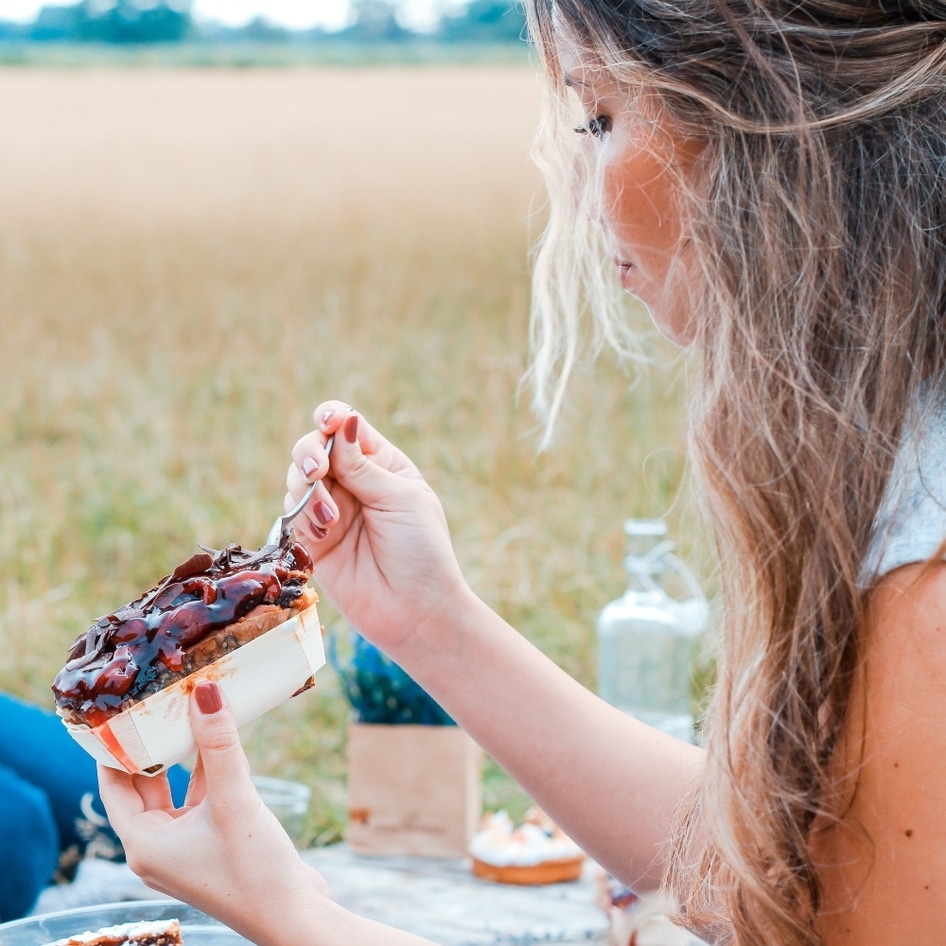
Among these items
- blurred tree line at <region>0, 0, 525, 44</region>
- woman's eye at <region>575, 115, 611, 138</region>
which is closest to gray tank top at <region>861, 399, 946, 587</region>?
woman's eye at <region>575, 115, 611, 138</region>

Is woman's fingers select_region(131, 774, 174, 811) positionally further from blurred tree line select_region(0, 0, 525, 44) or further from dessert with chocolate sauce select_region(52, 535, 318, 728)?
blurred tree line select_region(0, 0, 525, 44)

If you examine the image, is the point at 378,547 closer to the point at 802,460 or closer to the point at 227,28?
the point at 802,460

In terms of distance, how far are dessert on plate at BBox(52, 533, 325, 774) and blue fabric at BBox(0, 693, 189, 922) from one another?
2.39 ft

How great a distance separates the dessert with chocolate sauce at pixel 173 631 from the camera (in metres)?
0.82

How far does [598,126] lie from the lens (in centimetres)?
97

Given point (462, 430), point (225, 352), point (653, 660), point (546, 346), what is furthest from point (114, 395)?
point (546, 346)

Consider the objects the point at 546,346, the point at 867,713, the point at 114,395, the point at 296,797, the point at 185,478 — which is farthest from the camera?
the point at 114,395

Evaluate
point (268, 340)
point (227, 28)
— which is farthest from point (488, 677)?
point (227, 28)

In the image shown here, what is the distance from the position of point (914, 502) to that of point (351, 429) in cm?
57

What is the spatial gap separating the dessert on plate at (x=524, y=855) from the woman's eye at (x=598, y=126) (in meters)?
1.02

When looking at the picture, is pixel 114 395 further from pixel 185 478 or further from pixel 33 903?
pixel 33 903

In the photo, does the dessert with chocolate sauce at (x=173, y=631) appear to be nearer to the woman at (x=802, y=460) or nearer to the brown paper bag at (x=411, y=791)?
the woman at (x=802, y=460)

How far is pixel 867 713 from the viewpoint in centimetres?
78

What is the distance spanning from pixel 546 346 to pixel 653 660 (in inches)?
35.1
